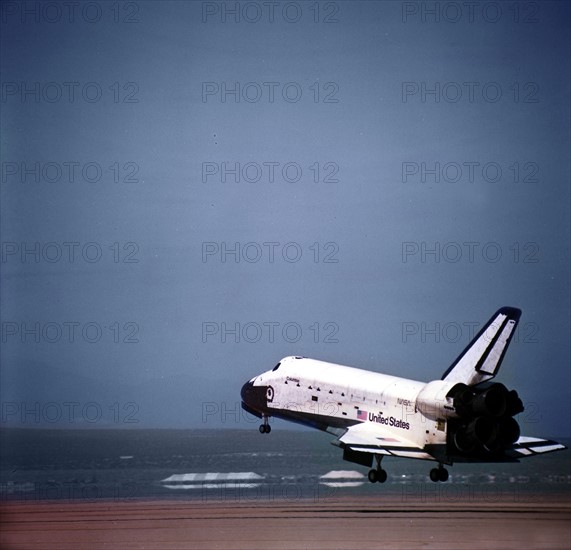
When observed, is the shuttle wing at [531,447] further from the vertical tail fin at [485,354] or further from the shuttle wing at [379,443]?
the shuttle wing at [379,443]

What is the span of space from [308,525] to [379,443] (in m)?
1.84

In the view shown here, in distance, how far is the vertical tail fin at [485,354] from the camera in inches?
394

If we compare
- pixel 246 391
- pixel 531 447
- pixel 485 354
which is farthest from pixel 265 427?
pixel 531 447

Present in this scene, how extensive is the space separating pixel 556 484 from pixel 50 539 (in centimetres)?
661

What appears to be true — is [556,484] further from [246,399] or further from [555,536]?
[246,399]

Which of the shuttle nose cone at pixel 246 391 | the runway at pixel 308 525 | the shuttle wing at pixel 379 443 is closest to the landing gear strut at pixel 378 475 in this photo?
the runway at pixel 308 525

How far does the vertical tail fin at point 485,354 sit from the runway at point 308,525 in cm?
192

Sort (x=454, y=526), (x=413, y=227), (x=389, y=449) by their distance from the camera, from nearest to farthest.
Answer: (x=389, y=449)
(x=454, y=526)
(x=413, y=227)

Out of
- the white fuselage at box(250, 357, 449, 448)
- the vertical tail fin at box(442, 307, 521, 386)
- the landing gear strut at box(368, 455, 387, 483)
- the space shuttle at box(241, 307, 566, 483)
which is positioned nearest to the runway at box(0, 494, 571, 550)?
the landing gear strut at box(368, 455, 387, 483)

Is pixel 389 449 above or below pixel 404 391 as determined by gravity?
below

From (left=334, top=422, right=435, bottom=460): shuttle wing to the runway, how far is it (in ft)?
4.43

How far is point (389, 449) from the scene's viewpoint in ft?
31.7

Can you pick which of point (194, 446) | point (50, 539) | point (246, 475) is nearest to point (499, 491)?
point (246, 475)

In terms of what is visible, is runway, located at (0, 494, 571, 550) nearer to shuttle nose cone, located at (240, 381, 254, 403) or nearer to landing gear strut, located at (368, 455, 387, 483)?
landing gear strut, located at (368, 455, 387, 483)
